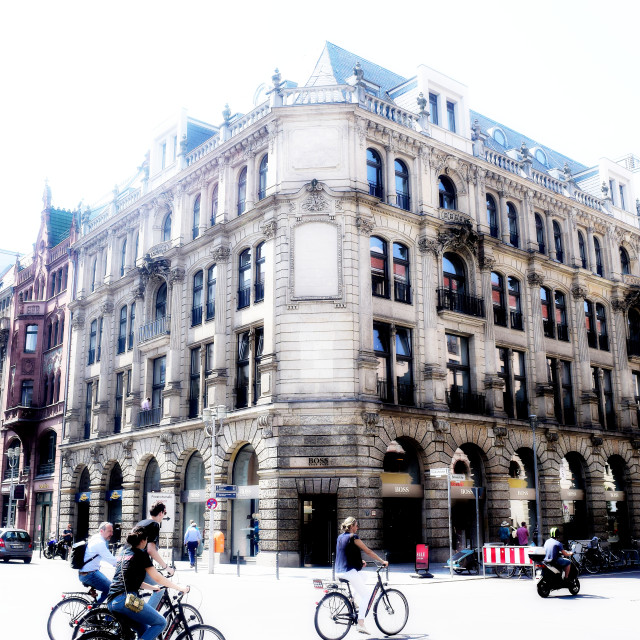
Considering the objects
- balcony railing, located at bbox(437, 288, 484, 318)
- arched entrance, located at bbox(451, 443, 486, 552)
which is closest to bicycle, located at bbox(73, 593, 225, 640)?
arched entrance, located at bbox(451, 443, 486, 552)

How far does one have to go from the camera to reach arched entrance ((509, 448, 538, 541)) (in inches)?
1428

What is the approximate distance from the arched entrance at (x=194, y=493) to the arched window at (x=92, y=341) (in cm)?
1405

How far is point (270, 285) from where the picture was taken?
32531mm

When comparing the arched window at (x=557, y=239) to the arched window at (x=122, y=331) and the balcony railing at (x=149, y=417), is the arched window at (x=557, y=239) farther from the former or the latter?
the arched window at (x=122, y=331)

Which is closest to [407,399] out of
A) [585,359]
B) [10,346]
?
[585,359]

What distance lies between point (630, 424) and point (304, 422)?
23408mm

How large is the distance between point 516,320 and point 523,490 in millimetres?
8757

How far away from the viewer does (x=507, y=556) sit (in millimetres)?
25469

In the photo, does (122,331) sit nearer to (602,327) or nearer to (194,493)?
(194,493)

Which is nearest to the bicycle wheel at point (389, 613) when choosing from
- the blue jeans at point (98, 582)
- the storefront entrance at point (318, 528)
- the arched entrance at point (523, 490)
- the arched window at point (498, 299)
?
the blue jeans at point (98, 582)

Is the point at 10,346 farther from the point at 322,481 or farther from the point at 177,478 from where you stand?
the point at 322,481

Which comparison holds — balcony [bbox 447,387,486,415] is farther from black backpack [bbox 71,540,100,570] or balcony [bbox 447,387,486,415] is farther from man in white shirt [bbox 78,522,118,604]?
black backpack [bbox 71,540,100,570]

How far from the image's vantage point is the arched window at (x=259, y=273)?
1336 inches

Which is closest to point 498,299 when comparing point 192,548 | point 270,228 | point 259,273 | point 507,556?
point 259,273
